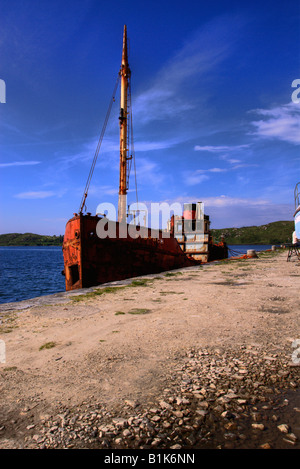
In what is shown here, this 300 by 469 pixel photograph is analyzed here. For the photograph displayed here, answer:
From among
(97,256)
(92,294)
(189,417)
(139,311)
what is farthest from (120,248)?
(189,417)

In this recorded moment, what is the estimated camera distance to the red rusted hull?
12133 mm

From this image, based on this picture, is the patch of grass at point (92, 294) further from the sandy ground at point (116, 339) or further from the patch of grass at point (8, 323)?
the patch of grass at point (8, 323)

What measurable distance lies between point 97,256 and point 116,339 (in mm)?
8729

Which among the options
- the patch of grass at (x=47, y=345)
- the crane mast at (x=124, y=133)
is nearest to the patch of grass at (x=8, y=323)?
the patch of grass at (x=47, y=345)

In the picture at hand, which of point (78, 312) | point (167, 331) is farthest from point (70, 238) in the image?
point (167, 331)

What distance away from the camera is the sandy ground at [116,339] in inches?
104

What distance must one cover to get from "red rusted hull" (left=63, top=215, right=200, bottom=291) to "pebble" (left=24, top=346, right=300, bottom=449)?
9.80 meters

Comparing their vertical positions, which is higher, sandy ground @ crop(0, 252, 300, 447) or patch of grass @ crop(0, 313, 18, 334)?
sandy ground @ crop(0, 252, 300, 447)

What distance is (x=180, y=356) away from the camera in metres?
3.36

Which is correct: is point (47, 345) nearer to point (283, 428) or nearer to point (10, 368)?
point (10, 368)

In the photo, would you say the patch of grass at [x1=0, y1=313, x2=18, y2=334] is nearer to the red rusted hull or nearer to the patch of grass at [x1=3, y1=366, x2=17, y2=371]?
the patch of grass at [x1=3, y1=366, x2=17, y2=371]

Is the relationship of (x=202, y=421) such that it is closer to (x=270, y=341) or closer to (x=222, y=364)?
(x=222, y=364)

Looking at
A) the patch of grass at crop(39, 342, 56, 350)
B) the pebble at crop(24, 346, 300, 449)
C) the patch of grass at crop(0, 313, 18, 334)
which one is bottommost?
the patch of grass at crop(0, 313, 18, 334)

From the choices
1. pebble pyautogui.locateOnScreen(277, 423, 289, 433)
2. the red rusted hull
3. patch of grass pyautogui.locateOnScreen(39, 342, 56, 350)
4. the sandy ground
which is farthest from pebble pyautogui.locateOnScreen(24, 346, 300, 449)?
the red rusted hull
